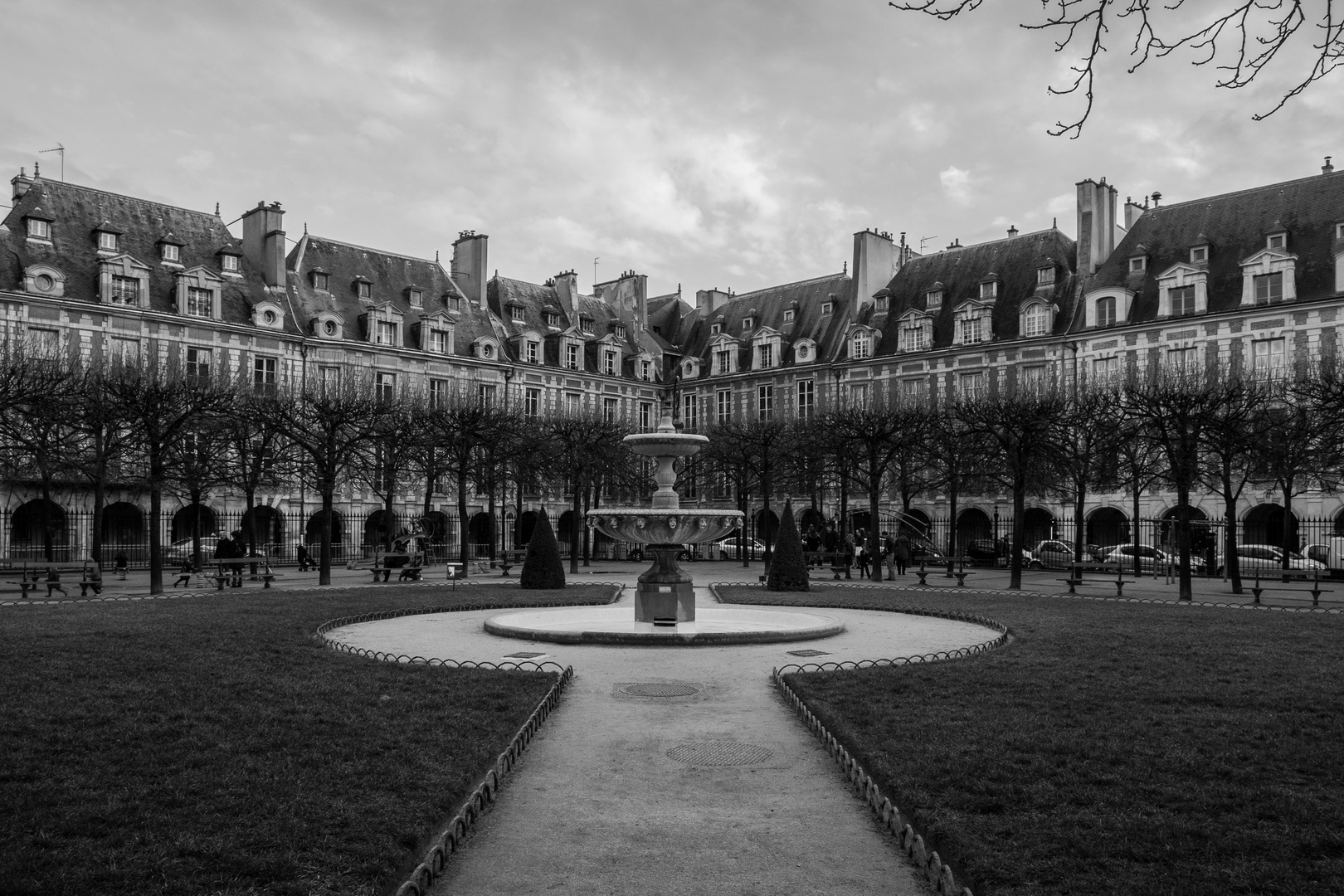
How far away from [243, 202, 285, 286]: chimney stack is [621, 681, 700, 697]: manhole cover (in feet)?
129

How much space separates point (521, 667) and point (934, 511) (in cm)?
3859

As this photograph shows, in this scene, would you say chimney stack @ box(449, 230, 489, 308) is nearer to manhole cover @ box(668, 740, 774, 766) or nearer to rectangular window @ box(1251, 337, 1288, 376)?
rectangular window @ box(1251, 337, 1288, 376)

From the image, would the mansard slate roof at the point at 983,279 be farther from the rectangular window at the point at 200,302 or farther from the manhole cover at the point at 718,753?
the manhole cover at the point at 718,753

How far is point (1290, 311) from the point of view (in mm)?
38250

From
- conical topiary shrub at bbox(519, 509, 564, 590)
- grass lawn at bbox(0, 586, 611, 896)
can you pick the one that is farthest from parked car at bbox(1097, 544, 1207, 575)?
grass lawn at bbox(0, 586, 611, 896)

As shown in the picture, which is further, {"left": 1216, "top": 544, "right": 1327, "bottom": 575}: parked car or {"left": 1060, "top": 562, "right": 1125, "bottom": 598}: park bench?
{"left": 1216, "top": 544, "right": 1327, "bottom": 575}: parked car

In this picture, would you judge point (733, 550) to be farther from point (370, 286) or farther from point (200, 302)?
point (200, 302)

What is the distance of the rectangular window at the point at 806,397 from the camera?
51656 millimetres

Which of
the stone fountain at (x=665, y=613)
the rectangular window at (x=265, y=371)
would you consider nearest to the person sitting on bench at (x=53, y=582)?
the stone fountain at (x=665, y=613)

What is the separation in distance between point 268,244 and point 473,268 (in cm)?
1048

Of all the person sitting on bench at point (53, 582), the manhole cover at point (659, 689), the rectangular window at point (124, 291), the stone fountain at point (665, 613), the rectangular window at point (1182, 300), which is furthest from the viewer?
the rectangular window at point (1182, 300)

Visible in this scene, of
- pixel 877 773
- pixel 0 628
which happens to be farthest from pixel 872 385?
pixel 877 773

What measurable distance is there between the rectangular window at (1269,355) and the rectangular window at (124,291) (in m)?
40.6

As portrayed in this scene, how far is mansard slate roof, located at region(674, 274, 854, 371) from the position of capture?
2093 inches
